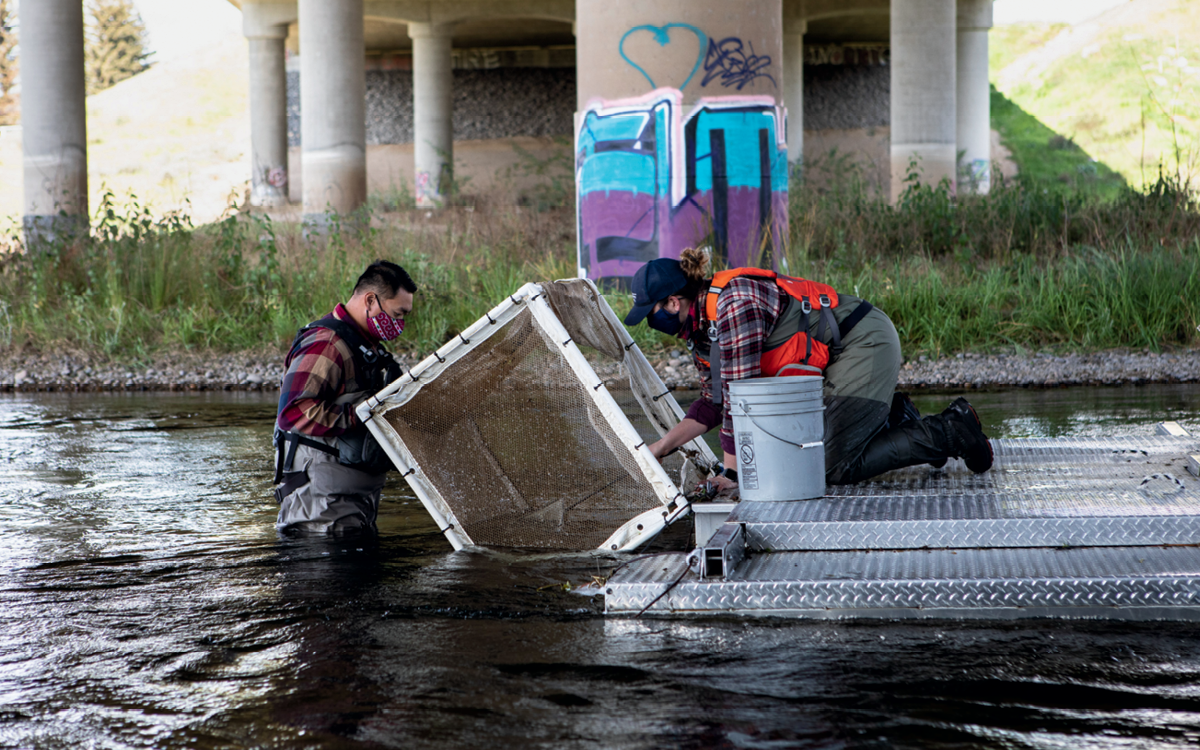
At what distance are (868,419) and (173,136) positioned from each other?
46.9 m

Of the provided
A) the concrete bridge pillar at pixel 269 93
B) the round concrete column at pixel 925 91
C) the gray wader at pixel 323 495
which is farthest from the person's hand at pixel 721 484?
the concrete bridge pillar at pixel 269 93

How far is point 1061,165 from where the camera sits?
38.3m

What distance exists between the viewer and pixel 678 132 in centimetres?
1273

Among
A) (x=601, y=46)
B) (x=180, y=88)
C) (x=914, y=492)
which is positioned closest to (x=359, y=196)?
(x=601, y=46)

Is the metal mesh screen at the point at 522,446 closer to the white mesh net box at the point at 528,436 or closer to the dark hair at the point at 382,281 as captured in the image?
the white mesh net box at the point at 528,436

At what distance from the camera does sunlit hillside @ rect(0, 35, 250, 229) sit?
129ft

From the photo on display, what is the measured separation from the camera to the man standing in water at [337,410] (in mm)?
5199

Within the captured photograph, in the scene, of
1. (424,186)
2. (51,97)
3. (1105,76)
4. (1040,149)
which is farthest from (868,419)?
(1105,76)

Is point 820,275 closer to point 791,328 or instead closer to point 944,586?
point 791,328

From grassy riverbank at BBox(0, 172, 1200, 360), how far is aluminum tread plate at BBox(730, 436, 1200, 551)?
246 inches

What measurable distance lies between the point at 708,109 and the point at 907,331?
354 centimetres

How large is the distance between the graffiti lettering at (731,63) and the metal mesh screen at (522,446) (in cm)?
793

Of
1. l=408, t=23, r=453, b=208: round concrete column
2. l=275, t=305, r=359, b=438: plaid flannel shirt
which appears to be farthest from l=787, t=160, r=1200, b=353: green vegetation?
l=408, t=23, r=453, b=208: round concrete column

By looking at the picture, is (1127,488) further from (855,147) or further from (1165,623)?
(855,147)
